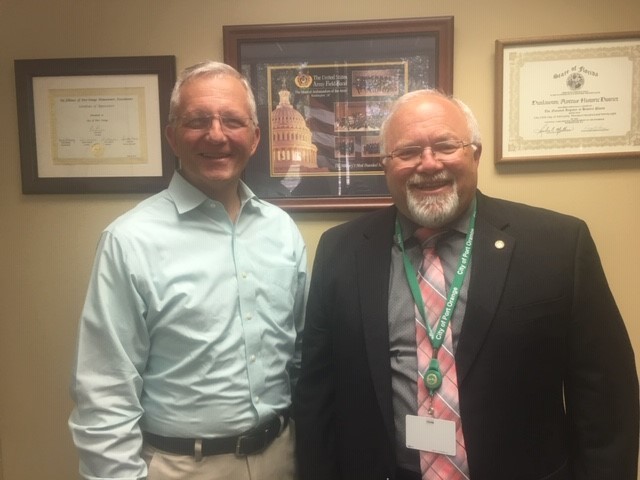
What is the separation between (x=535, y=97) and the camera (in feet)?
5.22

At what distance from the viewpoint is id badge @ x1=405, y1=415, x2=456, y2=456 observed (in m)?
1.14

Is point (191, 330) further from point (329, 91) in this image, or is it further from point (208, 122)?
point (329, 91)

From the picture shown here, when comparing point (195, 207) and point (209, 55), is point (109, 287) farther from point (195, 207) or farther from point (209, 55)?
point (209, 55)

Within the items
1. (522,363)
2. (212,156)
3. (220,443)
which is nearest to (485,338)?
(522,363)

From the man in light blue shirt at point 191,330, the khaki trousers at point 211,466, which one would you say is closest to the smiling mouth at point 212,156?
the man in light blue shirt at point 191,330

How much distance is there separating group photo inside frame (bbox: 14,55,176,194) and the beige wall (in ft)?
0.18

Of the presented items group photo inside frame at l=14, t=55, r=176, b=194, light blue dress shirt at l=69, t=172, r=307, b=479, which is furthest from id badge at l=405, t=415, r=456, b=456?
group photo inside frame at l=14, t=55, r=176, b=194

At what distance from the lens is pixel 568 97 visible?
158 cm

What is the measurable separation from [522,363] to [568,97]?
3.10 feet

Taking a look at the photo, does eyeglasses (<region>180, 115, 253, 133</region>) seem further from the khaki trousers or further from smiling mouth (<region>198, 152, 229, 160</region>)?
the khaki trousers

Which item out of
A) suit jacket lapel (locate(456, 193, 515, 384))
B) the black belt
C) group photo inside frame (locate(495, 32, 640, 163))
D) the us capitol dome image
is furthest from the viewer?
the us capitol dome image

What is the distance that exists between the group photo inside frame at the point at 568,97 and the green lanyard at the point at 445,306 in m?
0.53

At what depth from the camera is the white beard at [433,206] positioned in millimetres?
1215

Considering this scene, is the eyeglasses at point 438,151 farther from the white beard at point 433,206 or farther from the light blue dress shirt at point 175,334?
the light blue dress shirt at point 175,334
